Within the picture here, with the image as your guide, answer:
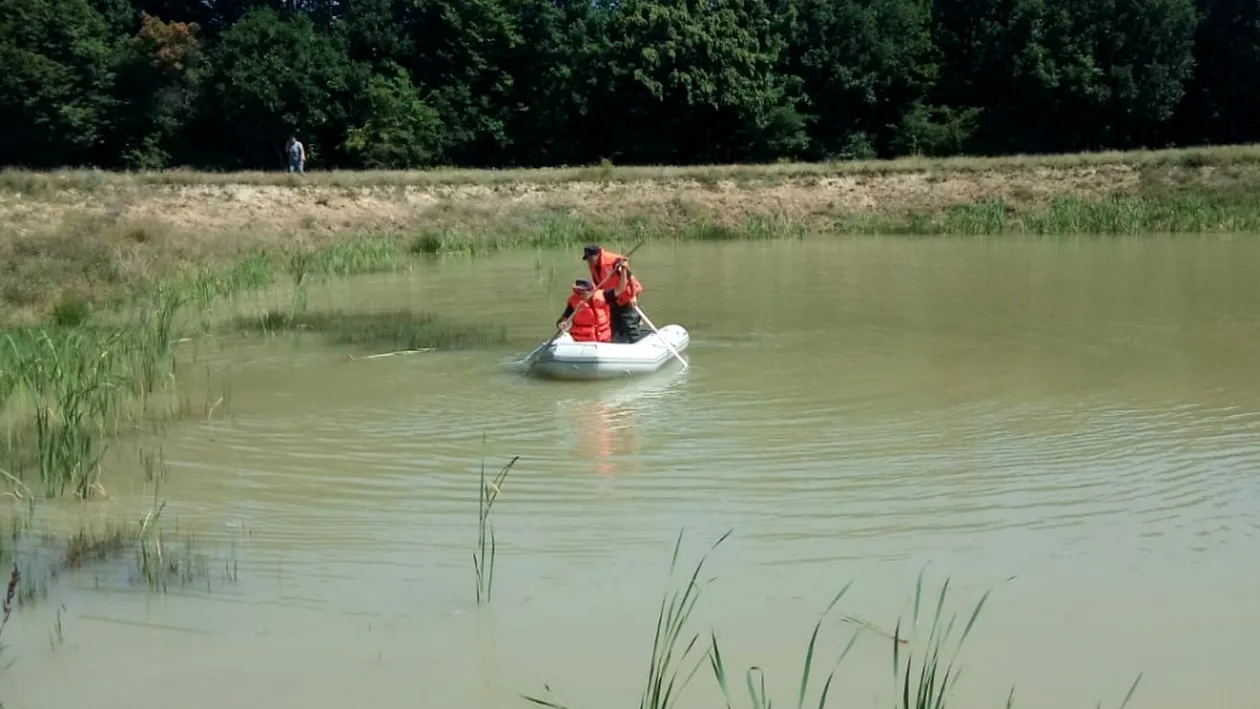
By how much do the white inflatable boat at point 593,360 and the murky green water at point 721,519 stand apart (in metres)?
0.19

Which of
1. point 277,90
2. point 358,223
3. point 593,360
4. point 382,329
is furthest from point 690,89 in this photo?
point 593,360

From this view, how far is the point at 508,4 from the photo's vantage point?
50.5 m

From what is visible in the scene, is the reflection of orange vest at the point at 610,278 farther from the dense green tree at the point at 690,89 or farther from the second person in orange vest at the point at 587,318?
the dense green tree at the point at 690,89

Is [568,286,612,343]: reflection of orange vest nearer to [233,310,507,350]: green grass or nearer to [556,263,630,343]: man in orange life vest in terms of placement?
[556,263,630,343]: man in orange life vest

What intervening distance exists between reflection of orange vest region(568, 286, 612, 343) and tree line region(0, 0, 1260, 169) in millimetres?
33121

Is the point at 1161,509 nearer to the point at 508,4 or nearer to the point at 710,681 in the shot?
the point at 710,681

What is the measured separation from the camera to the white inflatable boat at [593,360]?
12.0m

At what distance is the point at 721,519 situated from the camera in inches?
294

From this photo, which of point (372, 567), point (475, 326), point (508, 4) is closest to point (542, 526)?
point (372, 567)

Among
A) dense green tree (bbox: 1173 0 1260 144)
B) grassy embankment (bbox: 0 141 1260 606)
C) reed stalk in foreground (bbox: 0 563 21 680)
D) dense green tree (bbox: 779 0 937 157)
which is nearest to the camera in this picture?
reed stalk in foreground (bbox: 0 563 21 680)

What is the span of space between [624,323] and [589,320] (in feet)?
1.56

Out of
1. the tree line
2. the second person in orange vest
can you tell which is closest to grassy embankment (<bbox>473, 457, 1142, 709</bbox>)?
the second person in orange vest

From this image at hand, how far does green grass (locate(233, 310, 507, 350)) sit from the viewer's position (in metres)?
14.2

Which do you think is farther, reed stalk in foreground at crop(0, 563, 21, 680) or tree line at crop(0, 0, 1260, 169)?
tree line at crop(0, 0, 1260, 169)
